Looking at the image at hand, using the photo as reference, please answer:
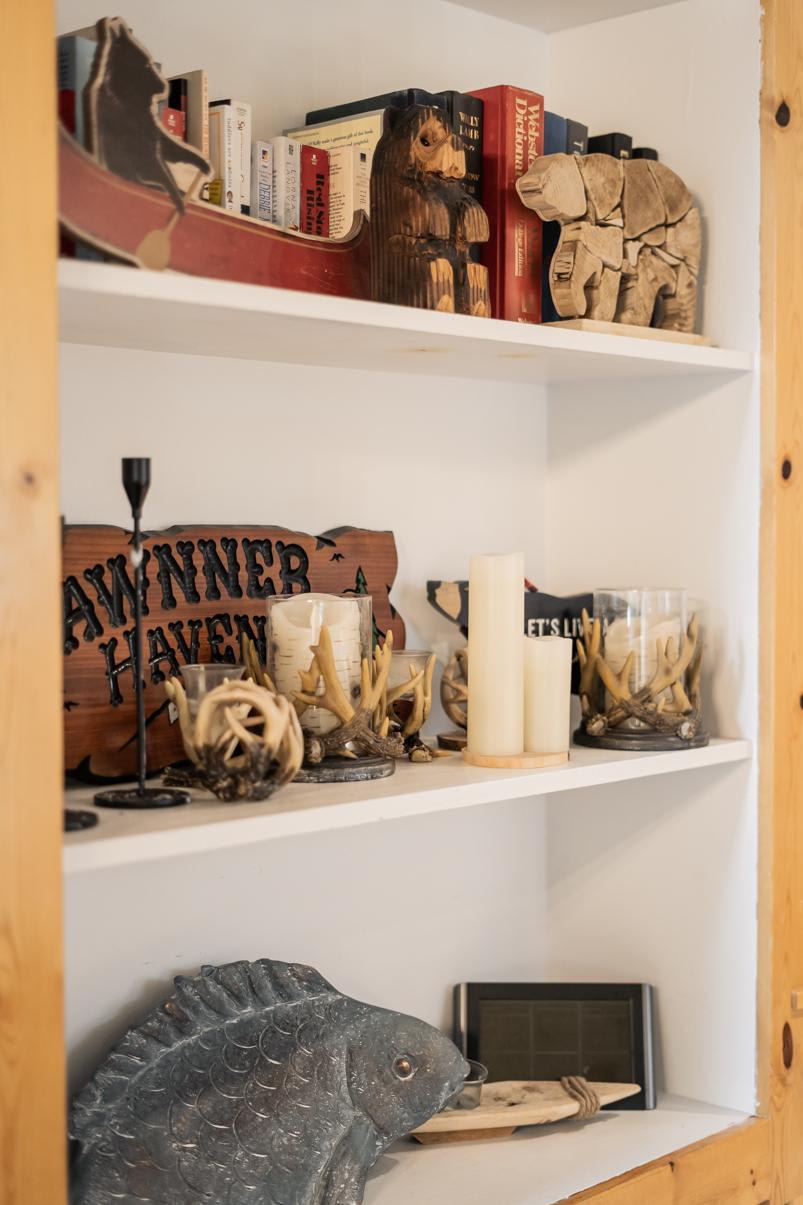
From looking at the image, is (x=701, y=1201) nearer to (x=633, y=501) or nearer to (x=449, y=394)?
(x=633, y=501)

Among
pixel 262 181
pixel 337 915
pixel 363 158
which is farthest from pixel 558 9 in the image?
pixel 337 915

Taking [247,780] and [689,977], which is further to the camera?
[689,977]

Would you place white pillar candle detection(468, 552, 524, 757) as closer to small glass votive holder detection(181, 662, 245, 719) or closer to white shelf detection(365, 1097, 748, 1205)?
small glass votive holder detection(181, 662, 245, 719)

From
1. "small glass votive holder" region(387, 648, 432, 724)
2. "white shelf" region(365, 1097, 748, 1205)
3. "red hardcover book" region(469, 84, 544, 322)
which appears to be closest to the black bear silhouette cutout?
"red hardcover book" region(469, 84, 544, 322)

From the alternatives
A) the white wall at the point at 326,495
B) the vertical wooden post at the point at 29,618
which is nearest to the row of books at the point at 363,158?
the white wall at the point at 326,495

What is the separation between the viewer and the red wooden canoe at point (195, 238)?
3.55 feet

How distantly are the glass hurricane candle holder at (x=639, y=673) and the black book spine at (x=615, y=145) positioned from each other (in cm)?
51

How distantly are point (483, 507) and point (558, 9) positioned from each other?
0.62 m

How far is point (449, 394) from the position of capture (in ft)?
5.70

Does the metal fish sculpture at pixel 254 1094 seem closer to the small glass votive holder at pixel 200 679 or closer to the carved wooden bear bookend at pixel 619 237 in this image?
the small glass votive holder at pixel 200 679

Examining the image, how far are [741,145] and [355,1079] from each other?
1133 mm

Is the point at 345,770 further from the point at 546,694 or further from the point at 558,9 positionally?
the point at 558,9

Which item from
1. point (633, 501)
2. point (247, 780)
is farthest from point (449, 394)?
point (247, 780)

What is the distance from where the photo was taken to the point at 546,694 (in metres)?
1.50
